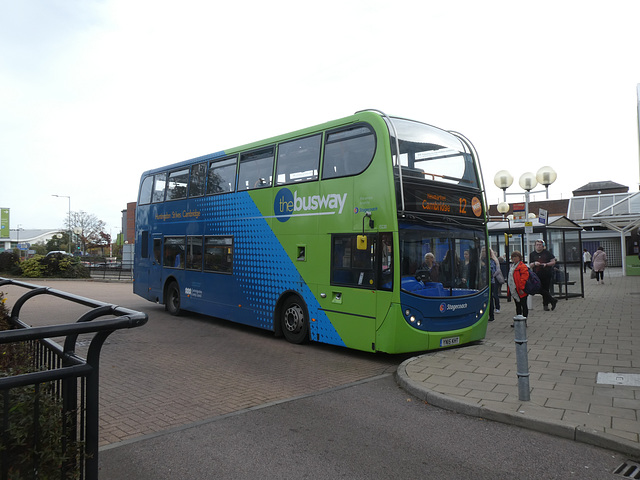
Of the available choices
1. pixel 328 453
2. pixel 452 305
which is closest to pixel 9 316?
pixel 328 453

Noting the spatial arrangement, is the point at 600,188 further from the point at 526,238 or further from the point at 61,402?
the point at 61,402

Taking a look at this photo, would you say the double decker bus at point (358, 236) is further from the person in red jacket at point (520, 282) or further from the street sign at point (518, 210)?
the street sign at point (518, 210)

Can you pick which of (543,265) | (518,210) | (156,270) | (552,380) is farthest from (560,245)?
(156,270)

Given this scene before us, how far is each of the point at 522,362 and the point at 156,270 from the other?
11.5 metres

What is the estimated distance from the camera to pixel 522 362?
5316 millimetres

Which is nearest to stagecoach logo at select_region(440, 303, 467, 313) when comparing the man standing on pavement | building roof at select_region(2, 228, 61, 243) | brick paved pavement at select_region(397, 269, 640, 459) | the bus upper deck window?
brick paved pavement at select_region(397, 269, 640, 459)

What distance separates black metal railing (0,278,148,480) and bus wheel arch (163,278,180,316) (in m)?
11.0

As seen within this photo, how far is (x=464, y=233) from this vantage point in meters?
8.52

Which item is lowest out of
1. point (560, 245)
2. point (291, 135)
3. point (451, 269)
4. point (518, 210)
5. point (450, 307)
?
point (450, 307)

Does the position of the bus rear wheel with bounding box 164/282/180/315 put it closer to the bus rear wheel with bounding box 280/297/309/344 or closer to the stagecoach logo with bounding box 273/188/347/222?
the bus rear wheel with bounding box 280/297/309/344

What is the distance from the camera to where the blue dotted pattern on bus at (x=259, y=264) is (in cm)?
897

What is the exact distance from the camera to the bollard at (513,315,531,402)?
5.34 meters

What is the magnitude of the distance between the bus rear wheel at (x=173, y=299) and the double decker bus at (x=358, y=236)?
264 centimetres

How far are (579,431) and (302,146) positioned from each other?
21.8ft
